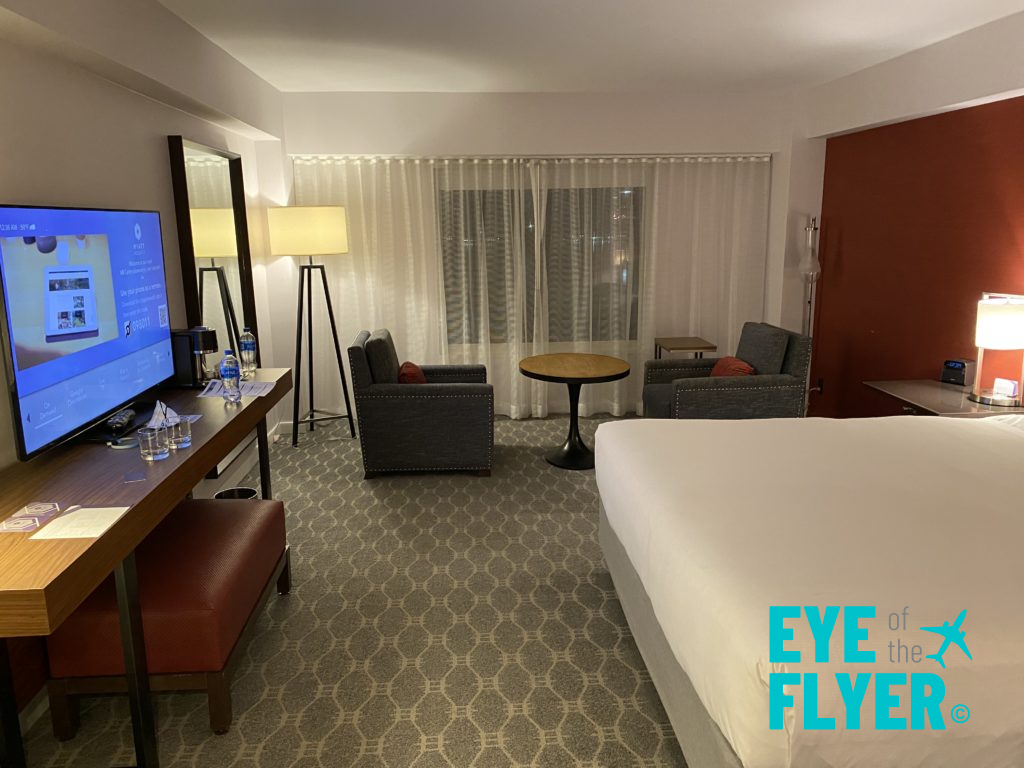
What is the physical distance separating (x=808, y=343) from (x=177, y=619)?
12.4 ft

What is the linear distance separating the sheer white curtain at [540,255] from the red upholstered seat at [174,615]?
3490 mm

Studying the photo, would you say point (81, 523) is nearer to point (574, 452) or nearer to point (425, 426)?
point (425, 426)

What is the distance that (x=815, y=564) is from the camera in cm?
182

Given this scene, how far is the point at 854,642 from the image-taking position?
1.52 metres

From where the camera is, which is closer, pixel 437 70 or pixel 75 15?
pixel 75 15

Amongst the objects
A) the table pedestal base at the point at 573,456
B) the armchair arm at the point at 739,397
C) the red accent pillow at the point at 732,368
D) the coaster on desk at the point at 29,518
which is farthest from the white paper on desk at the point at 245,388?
the red accent pillow at the point at 732,368

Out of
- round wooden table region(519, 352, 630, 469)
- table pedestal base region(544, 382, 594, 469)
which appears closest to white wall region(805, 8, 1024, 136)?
round wooden table region(519, 352, 630, 469)

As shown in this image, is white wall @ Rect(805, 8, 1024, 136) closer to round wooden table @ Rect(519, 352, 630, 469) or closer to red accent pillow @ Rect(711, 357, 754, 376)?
red accent pillow @ Rect(711, 357, 754, 376)

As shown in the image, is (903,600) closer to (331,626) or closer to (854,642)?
(854,642)

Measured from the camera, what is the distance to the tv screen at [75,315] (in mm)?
2076

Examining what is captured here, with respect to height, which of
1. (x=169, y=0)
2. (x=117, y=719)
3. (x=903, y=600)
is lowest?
(x=117, y=719)

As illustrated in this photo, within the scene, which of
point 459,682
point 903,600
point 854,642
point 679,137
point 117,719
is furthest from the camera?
point 679,137

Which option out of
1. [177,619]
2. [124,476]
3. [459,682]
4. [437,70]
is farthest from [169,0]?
[459,682]

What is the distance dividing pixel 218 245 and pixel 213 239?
0.08 meters
